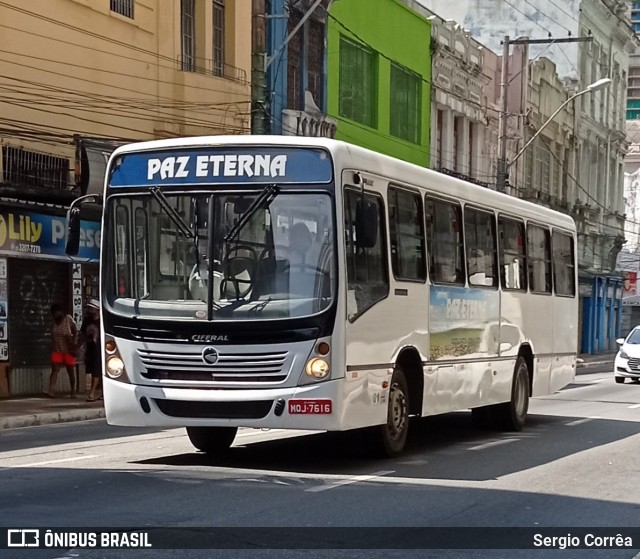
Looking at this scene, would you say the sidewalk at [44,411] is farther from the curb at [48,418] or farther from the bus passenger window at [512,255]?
the bus passenger window at [512,255]

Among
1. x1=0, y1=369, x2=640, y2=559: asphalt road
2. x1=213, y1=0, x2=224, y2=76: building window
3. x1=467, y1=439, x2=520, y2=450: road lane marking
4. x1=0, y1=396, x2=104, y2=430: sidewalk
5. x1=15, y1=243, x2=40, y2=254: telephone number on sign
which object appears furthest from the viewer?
x1=213, y1=0, x2=224, y2=76: building window

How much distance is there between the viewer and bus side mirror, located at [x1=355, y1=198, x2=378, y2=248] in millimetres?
12211

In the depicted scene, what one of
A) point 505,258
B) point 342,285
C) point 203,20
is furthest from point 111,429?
point 203,20

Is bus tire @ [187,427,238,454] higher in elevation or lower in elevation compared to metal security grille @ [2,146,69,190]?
lower

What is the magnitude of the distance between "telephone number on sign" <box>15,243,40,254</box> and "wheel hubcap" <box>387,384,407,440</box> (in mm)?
11126

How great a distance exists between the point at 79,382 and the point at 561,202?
3299cm

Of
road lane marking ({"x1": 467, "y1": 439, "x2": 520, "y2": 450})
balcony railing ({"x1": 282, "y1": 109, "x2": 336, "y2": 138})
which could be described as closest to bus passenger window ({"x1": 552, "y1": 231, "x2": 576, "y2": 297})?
road lane marking ({"x1": 467, "y1": 439, "x2": 520, "y2": 450})

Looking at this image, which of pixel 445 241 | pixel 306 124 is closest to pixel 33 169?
→ pixel 306 124

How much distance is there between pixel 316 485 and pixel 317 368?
1.08 m

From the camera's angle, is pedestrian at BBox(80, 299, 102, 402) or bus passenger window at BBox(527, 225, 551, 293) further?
pedestrian at BBox(80, 299, 102, 402)

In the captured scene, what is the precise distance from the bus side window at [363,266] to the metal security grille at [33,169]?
11.2m

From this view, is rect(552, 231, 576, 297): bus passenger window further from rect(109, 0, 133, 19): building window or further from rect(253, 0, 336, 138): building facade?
rect(109, 0, 133, 19): building window

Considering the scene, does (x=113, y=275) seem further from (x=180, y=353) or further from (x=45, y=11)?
(x=45, y=11)

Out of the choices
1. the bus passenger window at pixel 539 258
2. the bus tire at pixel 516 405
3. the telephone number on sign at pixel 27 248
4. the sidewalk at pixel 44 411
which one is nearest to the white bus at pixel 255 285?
the bus tire at pixel 516 405
